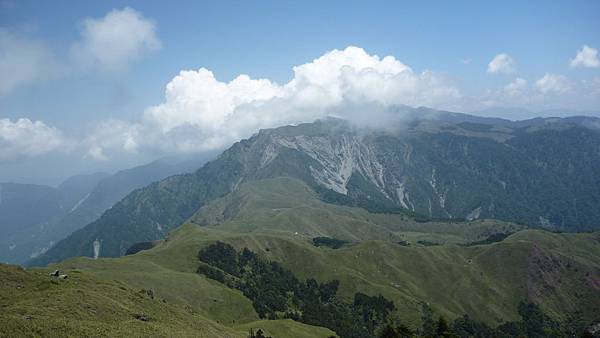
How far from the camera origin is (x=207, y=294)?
191m

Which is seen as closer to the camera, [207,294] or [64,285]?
[64,285]

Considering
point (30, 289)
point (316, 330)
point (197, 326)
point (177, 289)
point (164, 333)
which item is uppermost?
point (30, 289)

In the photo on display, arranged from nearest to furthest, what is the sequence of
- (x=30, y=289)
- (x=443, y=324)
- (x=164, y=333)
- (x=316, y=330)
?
1. (x=164, y=333)
2. (x=30, y=289)
3. (x=443, y=324)
4. (x=316, y=330)

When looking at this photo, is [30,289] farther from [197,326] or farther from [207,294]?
[207,294]

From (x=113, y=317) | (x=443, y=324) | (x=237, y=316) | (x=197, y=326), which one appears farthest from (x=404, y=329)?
(x=237, y=316)

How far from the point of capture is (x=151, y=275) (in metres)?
191

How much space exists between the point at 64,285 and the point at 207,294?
310ft

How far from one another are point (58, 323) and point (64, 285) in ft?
102

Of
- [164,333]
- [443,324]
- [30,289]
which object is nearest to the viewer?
[164,333]

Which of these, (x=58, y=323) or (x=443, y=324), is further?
(x=443, y=324)

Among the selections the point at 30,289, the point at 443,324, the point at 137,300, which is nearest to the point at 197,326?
the point at 137,300

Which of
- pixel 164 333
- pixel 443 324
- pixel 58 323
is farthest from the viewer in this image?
pixel 443 324

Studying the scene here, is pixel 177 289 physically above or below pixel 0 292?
below

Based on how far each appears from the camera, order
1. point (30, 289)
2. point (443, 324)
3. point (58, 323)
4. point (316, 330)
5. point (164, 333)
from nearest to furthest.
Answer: point (58, 323) < point (164, 333) < point (30, 289) < point (443, 324) < point (316, 330)
